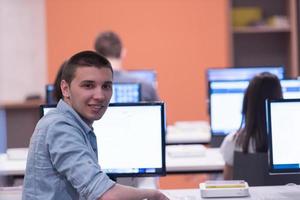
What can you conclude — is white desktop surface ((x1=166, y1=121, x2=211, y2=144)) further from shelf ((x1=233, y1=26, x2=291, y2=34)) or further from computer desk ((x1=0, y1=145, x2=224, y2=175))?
shelf ((x1=233, y1=26, x2=291, y2=34))

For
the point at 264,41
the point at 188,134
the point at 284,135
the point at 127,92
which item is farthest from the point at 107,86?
the point at 264,41

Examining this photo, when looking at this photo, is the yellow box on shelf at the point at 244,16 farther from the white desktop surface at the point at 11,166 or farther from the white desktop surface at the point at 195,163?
the white desktop surface at the point at 11,166

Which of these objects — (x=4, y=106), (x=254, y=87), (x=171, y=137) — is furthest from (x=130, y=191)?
(x=4, y=106)

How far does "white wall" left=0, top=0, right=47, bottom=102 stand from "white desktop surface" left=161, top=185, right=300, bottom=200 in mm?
4870

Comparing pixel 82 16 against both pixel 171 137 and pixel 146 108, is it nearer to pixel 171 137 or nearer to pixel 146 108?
pixel 171 137

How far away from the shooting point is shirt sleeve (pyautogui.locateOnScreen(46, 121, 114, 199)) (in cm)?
232

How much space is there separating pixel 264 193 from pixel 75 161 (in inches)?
46.7

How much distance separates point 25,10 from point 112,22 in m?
0.99

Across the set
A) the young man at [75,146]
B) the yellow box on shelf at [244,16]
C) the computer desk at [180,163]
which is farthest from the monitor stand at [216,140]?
the yellow box on shelf at [244,16]

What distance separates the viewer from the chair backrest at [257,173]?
3537mm

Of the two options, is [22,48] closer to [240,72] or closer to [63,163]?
[240,72]

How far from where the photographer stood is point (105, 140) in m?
3.32

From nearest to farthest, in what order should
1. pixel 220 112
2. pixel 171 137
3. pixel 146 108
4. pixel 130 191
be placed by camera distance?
pixel 130 191
pixel 146 108
pixel 220 112
pixel 171 137

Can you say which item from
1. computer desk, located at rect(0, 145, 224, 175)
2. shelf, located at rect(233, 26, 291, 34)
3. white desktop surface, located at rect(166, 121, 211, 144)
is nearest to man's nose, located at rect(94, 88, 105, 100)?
computer desk, located at rect(0, 145, 224, 175)
